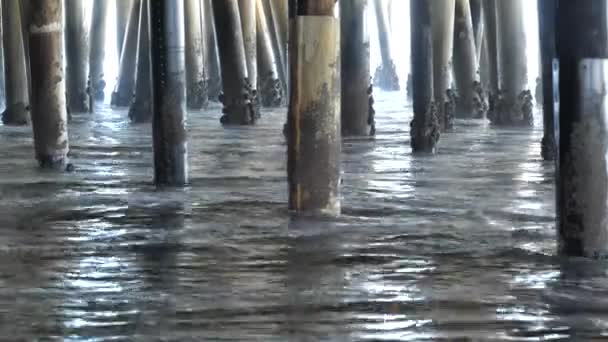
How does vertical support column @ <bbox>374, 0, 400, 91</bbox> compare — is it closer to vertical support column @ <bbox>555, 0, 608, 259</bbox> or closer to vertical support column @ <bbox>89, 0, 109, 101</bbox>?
vertical support column @ <bbox>89, 0, 109, 101</bbox>

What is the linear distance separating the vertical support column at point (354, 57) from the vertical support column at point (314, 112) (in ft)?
14.5

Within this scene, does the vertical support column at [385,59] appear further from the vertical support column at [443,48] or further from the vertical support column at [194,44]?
the vertical support column at [443,48]

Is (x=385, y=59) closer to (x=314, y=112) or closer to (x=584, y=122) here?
(x=314, y=112)

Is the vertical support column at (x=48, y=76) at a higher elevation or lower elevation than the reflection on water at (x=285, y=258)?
higher

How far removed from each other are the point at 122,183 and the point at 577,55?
4087 mm

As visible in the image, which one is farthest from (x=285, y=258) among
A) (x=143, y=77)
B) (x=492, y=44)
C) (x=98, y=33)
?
(x=98, y=33)

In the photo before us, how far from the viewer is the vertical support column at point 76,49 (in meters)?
15.6

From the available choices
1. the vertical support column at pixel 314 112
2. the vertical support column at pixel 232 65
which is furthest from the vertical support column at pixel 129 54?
the vertical support column at pixel 314 112

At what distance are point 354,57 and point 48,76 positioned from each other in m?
3.49

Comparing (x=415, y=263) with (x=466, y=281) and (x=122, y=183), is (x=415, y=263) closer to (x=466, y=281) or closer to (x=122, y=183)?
(x=466, y=281)

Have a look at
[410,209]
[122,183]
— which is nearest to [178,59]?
[122,183]

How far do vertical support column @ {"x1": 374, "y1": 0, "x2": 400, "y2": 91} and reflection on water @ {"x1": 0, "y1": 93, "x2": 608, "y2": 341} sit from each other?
14.3 m

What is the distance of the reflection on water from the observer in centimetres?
436

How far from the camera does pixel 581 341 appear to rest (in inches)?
161
